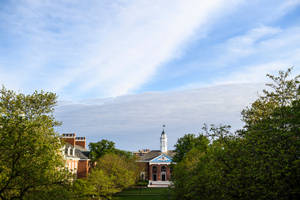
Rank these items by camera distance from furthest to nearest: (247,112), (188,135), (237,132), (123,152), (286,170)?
(123,152) < (188,135) < (247,112) < (237,132) < (286,170)

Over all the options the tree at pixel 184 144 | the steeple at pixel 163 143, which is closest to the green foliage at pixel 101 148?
the tree at pixel 184 144

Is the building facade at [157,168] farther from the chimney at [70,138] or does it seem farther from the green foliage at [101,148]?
the chimney at [70,138]

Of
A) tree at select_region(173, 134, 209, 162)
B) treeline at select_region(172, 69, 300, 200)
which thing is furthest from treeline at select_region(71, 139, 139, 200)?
tree at select_region(173, 134, 209, 162)

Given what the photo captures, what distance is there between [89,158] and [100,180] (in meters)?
31.7

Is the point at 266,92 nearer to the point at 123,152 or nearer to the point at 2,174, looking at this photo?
the point at 2,174

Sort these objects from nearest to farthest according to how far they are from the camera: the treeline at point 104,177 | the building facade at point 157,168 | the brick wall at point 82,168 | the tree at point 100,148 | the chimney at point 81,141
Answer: the treeline at point 104,177 → the brick wall at point 82,168 → the tree at point 100,148 → the chimney at point 81,141 → the building facade at point 157,168

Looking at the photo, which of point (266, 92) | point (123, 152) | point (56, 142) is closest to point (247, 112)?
point (266, 92)

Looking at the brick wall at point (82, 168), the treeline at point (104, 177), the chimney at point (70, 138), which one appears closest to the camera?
the treeline at point (104, 177)

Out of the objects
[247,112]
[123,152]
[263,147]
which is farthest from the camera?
[123,152]

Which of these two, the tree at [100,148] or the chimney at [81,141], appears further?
the chimney at [81,141]

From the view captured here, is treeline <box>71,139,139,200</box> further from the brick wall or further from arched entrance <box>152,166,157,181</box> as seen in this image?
arched entrance <box>152,166,157,181</box>

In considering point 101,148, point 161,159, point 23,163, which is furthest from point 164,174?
point 23,163

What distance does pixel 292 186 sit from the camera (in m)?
14.2

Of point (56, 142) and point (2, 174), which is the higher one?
point (56, 142)
